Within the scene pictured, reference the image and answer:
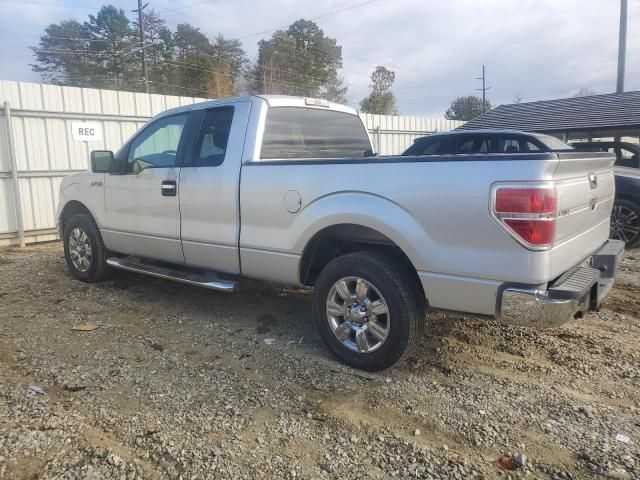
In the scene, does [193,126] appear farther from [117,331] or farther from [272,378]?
[272,378]

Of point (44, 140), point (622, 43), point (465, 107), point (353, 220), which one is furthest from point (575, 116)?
point (465, 107)

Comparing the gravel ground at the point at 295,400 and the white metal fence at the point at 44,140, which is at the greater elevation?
the white metal fence at the point at 44,140

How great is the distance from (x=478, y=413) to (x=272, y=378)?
139 cm

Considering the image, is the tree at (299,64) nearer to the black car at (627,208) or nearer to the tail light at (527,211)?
the black car at (627,208)

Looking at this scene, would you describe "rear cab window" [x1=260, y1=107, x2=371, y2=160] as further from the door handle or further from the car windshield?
the car windshield

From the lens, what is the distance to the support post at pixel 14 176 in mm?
8714

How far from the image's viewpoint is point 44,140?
30.6 feet

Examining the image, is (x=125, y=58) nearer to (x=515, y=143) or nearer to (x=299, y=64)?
(x=299, y=64)

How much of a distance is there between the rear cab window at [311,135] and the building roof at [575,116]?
10.2m

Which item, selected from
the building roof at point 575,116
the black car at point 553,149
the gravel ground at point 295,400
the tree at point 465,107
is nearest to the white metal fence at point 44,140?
the gravel ground at point 295,400

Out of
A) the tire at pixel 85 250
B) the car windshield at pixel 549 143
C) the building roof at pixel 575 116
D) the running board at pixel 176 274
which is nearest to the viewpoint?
the running board at pixel 176 274

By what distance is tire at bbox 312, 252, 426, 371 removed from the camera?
3.44 metres

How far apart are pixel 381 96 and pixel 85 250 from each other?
1595 inches

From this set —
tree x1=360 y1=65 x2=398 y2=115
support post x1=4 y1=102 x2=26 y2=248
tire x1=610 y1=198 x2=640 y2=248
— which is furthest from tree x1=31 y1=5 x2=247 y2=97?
tire x1=610 y1=198 x2=640 y2=248
